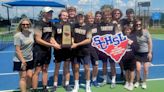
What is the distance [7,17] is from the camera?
79.7 feet

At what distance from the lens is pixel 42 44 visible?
24.7ft

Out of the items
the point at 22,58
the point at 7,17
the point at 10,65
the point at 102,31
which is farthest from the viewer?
the point at 7,17

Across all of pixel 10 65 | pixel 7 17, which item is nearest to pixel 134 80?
pixel 10 65

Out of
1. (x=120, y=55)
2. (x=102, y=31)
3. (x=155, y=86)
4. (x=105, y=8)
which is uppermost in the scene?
(x=105, y=8)

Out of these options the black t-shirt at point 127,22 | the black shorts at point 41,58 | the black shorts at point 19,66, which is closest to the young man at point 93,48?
the black t-shirt at point 127,22

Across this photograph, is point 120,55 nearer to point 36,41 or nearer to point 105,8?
point 105,8

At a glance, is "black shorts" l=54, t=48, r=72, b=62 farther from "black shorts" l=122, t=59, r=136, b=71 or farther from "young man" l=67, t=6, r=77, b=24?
"black shorts" l=122, t=59, r=136, b=71

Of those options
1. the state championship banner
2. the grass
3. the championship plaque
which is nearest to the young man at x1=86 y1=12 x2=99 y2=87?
the state championship banner

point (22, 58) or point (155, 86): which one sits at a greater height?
point (22, 58)

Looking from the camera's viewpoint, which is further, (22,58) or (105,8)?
(105,8)

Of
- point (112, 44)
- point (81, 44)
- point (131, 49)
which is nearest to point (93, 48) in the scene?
point (112, 44)

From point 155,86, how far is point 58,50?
280cm

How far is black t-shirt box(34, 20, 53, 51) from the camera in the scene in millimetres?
7488

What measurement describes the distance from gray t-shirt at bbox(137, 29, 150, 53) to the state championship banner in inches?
14.5
